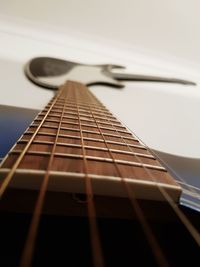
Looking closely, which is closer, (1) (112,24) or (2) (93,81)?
(2) (93,81)

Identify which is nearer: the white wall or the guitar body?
the guitar body

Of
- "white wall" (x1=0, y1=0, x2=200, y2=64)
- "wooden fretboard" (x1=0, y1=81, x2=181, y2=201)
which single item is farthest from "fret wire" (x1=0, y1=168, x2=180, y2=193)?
"white wall" (x1=0, y1=0, x2=200, y2=64)

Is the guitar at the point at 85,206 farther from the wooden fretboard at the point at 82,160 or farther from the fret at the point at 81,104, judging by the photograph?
the fret at the point at 81,104

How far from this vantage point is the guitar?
15.4 inches

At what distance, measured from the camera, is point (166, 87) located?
5.03 feet

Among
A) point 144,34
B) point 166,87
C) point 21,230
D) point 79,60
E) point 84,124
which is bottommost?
point 21,230

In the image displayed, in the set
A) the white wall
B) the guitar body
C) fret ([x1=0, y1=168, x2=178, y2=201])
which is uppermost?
the white wall

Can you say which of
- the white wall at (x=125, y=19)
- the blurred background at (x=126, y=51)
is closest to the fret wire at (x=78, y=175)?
the blurred background at (x=126, y=51)

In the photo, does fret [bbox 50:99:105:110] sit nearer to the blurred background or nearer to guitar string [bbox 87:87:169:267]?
the blurred background

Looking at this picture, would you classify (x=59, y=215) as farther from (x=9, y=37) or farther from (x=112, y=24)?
(x=112, y=24)

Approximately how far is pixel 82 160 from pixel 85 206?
7cm

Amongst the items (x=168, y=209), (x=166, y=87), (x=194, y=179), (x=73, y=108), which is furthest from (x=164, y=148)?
(x=166, y=87)

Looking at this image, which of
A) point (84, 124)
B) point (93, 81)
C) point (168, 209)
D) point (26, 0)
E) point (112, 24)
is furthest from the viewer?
point (112, 24)

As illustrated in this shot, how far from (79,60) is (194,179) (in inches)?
44.7
